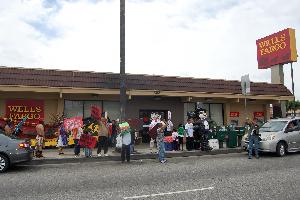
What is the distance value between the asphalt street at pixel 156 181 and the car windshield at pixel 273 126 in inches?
112

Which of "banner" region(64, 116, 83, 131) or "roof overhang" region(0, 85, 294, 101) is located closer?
"banner" region(64, 116, 83, 131)

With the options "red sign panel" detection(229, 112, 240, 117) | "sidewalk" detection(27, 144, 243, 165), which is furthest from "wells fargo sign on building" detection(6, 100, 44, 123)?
"red sign panel" detection(229, 112, 240, 117)

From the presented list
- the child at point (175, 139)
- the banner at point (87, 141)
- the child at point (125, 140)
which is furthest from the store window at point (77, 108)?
the child at point (125, 140)

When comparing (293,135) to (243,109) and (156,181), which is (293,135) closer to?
(156,181)

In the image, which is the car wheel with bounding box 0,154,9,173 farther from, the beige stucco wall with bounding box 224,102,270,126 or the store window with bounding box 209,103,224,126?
the beige stucco wall with bounding box 224,102,270,126

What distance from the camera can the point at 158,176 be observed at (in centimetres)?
1022

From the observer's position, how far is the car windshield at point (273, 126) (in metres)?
16.1

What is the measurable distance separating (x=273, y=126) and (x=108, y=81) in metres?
9.12

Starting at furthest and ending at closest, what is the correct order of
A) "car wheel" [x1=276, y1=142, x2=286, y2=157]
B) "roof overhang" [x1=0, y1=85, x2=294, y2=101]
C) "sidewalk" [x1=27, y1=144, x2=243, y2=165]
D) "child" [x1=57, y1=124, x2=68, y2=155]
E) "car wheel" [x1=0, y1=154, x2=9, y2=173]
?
"roof overhang" [x1=0, y1=85, x2=294, y2=101]
"car wheel" [x1=276, y1=142, x2=286, y2=157]
"child" [x1=57, y1=124, x2=68, y2=155]
"sidewalk" [x1=27, y1=144, x2=243, y2=165]
"car wheel" [x1=0, y1=154, x2=9, y2=173]

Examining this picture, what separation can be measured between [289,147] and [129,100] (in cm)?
975

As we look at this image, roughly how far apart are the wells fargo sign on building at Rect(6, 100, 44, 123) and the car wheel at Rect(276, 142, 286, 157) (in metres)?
12.2

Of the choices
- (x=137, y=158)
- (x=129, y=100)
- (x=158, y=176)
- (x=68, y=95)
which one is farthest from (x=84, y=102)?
(x=158, y=176)

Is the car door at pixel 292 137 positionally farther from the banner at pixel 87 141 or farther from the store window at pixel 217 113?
the banner at pixel 87 141

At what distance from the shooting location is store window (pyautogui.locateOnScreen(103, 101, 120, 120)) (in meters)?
21.0
